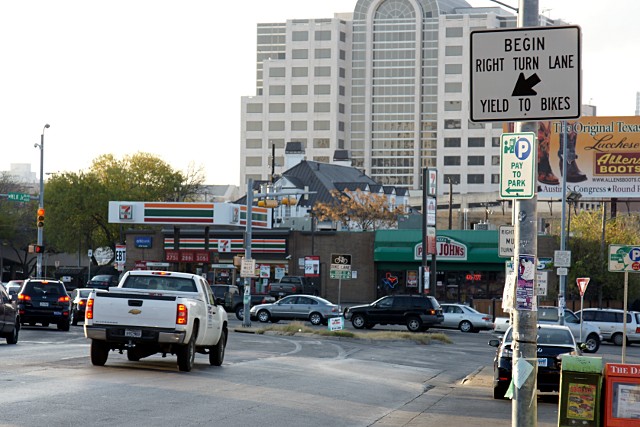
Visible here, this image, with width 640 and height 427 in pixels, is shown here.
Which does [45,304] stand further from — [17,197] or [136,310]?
[17,197]

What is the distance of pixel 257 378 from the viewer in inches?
829

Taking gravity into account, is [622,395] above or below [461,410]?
above

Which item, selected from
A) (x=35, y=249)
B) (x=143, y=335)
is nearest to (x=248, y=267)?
(x=35, y=249)

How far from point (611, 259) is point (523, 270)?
17988 mm

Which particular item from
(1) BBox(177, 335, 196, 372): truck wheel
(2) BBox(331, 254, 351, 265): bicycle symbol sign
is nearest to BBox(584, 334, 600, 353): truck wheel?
(2) BBox(331, 254, 351, 265): bicycle symbol sign

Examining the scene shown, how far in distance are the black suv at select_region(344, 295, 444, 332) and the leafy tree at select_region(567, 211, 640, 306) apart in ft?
55.4

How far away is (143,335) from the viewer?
68.6 feet

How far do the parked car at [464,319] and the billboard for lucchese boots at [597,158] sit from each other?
69.6 ft

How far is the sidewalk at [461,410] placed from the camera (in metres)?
15.9

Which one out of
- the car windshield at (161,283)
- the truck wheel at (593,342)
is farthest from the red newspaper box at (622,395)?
the truck wheel at (593,342)

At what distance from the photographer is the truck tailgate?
20969 mm

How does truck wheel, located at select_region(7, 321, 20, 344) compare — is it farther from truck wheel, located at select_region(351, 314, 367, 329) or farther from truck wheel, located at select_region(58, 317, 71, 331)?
truck wheel, located at select_region(351, 314, 367, 329)

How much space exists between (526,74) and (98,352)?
15.2m

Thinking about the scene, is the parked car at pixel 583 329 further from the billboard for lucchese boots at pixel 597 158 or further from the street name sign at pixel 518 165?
the street name sign at pixel 518 165
